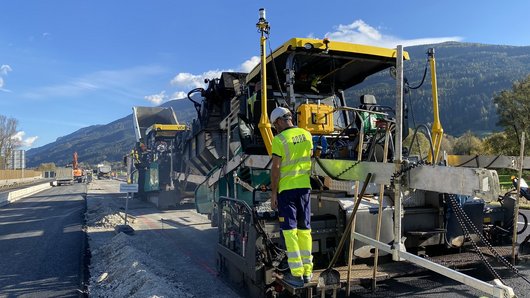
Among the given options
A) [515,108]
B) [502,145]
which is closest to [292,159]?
[502,145]

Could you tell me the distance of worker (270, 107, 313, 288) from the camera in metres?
3.56

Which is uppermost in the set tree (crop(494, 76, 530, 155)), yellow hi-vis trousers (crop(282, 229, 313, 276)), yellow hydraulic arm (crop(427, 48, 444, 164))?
tree (crop(494, 76, 530, 155))

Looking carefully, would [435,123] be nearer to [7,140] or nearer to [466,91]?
[7,140]

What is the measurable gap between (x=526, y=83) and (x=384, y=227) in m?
30.9

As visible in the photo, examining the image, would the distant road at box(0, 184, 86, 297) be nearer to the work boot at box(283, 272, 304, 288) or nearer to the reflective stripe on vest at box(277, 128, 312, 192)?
the work boot at box(283, 272, 304, 288)

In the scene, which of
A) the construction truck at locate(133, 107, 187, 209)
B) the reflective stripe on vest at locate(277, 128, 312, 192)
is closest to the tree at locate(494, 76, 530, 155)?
the construction truck at locate(133, 107, 187, 209)

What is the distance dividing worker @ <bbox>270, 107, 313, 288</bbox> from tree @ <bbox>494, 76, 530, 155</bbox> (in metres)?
28.5

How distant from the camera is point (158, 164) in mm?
13758

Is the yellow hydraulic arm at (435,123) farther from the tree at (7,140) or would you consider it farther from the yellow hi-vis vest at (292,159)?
the tree at (7,140)

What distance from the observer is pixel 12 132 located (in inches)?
2749

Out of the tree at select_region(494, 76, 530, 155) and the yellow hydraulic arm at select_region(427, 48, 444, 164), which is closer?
the yellow hydraulic arm at select_region(427, 48, 444, 164)

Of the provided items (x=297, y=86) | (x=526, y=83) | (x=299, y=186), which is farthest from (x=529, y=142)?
(x=299, y=186)

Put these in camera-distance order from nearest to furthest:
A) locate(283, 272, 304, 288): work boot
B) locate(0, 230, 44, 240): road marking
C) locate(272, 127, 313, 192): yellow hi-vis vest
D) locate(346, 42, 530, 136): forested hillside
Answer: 1. locate(283, 272, 304, 288): work boot
2. locate(272, 127, 313, 192): yellow hi-vis vest
3. locate(0, 230, 44, 240): road marking
4. locate(346, 42, 530, 136): forested hillside

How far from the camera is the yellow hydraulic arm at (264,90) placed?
15.8 feet
